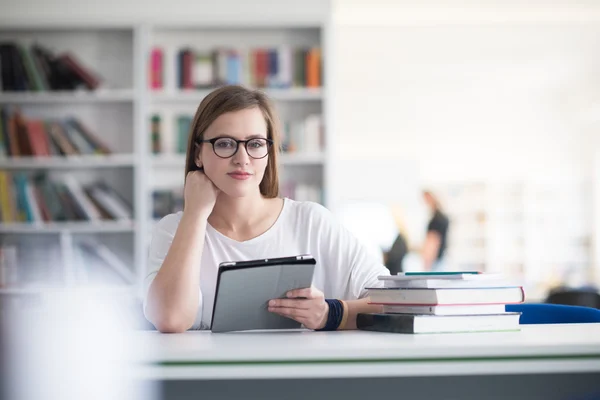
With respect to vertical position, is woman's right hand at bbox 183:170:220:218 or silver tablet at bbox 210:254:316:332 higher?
woman's right hand at bbox 183:170:220:218

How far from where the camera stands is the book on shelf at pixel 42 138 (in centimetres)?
425

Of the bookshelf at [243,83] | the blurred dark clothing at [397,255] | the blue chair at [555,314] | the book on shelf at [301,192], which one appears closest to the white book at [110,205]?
the bookshelf at [243,83]

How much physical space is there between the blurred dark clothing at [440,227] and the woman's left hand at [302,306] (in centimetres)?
479

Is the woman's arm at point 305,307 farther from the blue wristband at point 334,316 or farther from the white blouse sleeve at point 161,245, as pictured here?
the white blouse sleeve at point 161,245

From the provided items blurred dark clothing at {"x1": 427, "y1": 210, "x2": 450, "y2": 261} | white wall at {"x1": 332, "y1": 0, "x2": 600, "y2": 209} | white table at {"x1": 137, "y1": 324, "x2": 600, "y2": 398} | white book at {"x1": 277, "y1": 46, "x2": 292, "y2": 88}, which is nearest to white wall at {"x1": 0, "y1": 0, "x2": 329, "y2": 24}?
white book at {"x1": 277, "y1": 46, "x2": 292, "y2": 88}

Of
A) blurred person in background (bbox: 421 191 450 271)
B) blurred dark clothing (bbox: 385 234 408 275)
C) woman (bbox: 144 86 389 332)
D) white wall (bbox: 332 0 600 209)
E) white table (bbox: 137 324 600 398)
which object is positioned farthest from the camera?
blurred person in background (bbox: 421 191 450 271)

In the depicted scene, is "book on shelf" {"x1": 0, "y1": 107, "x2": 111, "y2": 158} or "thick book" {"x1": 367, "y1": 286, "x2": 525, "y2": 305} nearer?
"thick book" {"x1": 367, "y1": 286, "x2": 525, "y2": 305}

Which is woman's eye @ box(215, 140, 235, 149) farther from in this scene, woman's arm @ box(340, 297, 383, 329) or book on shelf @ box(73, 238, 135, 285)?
book on shelf @ box(73, 238, 135, 285)

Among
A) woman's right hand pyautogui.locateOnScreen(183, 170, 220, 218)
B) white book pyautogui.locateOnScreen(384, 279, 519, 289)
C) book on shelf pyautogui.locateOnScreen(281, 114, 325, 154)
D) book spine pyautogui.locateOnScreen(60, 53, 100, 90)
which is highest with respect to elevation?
book spine pyautogui.locateOnScreen(60, 53, 100, 90)

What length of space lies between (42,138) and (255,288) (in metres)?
3.18

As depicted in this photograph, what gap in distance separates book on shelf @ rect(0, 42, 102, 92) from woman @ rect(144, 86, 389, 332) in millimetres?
2666

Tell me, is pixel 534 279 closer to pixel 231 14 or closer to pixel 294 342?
pixel 231 14

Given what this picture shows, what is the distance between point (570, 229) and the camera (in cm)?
1067

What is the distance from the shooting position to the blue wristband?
1.52 m
